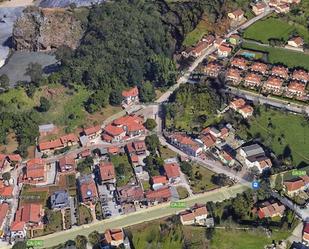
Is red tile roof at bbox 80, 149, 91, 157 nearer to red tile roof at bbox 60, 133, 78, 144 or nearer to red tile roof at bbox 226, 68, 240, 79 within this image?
red tile roof at bbox 60, 133, 78, 144

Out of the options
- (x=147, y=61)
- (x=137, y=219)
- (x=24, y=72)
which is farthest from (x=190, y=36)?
(x=137, y=219)

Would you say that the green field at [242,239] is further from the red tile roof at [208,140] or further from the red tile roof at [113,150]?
the red tile roof at [113,150]

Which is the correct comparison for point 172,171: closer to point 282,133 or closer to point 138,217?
point 138,217

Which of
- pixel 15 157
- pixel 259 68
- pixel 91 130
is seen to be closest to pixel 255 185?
pixel 91 130

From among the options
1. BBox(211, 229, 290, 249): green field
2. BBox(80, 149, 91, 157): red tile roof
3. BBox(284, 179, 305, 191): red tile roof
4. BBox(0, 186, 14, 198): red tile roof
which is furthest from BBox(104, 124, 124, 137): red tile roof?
BBox(284, 179, 305, 191): red tile roof

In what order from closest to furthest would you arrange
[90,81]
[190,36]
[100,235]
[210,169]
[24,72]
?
[100,235], [210,169], [90,81], [24,72], [190,36]

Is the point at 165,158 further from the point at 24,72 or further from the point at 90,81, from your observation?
the point at 24,72

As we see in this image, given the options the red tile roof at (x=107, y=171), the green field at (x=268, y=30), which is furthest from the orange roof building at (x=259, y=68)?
the red tile roof at (x=107, y=171)
